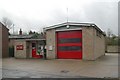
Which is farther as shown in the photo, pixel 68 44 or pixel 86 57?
pixel 68 44

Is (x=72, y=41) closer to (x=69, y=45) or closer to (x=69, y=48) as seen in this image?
(x=69, y=45)

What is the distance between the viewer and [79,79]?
35.7ft

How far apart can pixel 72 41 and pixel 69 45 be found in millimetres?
532

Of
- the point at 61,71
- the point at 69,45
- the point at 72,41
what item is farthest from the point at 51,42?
the point at 61,71

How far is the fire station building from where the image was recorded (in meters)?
21.5

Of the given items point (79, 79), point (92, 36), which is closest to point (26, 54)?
point (92, 36)

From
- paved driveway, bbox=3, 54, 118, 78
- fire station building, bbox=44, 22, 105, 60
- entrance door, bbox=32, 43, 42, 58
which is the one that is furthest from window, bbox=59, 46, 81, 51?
paved driveway, bbox=3, 54, 118, 78

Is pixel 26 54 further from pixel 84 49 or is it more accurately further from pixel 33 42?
pixel 84 49

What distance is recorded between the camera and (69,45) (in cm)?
2289

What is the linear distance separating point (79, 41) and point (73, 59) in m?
1.91

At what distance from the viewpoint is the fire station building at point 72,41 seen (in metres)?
21.5

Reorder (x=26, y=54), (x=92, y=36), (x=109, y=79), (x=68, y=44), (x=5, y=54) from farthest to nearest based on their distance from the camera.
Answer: (x=5, y=54) → (x=26, y=54) → (x=68, y=44) → (x=92, y=36) → (x=109, y=79)

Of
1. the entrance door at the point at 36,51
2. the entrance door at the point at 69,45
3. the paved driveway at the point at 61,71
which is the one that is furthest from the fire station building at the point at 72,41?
the paved driveway at the point at 61,71

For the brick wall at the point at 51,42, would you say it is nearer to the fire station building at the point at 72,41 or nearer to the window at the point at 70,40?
the fire station building at the point at 72,41
